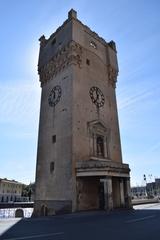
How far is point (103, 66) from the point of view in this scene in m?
36.5

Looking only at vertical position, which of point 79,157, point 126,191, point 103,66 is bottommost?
point 126,191

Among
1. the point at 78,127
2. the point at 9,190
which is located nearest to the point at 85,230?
the point at 78,127

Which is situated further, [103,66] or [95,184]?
[103,66]

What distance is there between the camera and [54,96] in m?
32.4

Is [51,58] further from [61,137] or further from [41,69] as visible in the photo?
[61,137]

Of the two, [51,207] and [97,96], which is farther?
[97,96]

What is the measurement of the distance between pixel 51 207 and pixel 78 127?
1058 centimetres

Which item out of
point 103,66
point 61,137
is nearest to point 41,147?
point 61,137

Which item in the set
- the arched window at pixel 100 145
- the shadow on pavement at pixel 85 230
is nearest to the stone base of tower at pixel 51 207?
the arched window at pixel 100 145

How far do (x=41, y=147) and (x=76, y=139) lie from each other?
24.7 ft

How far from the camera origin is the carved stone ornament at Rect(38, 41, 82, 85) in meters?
31.2

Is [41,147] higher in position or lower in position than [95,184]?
higher

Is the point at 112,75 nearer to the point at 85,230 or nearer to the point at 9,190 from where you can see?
the point at 85,230

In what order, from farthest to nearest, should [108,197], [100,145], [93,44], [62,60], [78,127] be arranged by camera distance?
[93,44], [62,60], [100,145], [78,127], [108,197]
